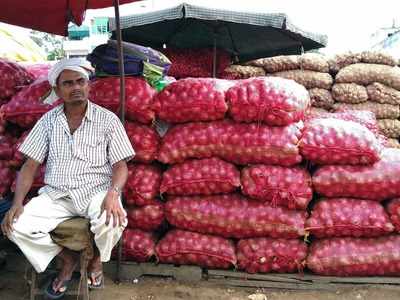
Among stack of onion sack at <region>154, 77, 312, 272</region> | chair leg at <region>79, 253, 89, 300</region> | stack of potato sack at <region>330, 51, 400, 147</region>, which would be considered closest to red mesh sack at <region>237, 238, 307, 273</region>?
stack of onion sack at <region>154, 77, 312, 272</region>

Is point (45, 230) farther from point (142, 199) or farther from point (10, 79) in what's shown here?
point (10, 79)

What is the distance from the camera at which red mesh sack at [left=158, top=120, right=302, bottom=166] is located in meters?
3.23

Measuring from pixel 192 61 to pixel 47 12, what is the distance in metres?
2.03

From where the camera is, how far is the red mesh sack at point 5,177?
3.64 meters

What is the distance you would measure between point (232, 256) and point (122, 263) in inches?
34.6

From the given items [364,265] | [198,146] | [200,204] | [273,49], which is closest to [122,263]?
[200,204]

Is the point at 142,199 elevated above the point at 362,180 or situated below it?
below

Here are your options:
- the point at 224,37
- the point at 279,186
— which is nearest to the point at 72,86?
the point at 279,186

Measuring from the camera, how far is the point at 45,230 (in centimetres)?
277

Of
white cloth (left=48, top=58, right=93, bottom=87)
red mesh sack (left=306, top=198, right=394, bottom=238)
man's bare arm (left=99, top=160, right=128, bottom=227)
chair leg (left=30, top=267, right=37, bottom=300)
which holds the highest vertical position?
white cloth (left=48, top=58, right=93, bottom=87)

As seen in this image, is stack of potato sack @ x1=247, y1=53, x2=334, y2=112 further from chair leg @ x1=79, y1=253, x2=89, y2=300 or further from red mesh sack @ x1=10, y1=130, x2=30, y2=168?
chair leg @ x1=79, y1=253, x2=89, y2=300

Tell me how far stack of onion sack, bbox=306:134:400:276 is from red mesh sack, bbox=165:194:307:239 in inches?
6.6

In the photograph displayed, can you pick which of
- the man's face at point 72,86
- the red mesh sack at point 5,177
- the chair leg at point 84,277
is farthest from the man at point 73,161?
the red mesh sack at point 5,177

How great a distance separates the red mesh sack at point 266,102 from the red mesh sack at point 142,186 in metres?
0.79
